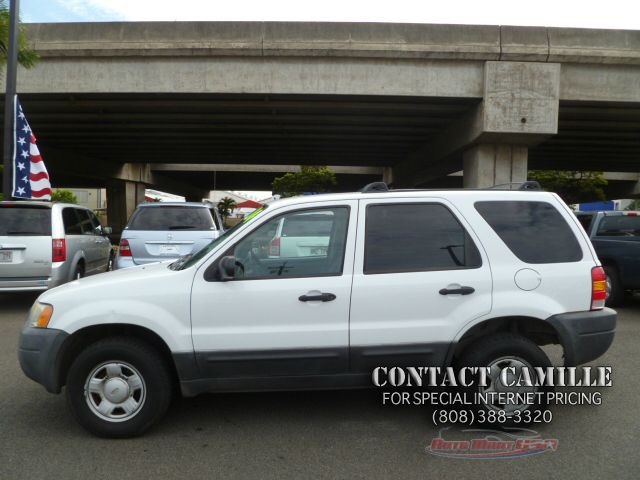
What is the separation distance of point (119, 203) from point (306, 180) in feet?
44.5

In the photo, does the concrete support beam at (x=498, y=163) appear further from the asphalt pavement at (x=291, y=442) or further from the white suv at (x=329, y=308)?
the white suv at (x=329, y=308)

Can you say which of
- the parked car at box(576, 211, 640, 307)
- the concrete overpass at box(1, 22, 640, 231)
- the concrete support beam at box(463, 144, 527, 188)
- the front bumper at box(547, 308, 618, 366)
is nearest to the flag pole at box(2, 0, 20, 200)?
the concrete overpass at box(1, 22, 640, 231)

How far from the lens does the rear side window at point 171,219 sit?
28.0 feet

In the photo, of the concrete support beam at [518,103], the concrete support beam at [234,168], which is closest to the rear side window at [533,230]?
the concrete support beam at [518,103]

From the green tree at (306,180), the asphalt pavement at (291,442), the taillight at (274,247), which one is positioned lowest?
the asphalt pavement at (291,442)

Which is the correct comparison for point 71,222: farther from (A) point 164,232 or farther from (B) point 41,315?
(B) point 41,315

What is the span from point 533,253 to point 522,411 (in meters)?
1.15

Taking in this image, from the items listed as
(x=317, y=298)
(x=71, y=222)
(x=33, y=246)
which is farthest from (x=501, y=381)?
(x=71, y=222)

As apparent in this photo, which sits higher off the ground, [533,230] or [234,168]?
[234,168]

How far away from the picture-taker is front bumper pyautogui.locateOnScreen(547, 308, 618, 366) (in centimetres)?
376

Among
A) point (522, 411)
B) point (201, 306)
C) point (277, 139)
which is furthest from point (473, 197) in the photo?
point (277, 139)

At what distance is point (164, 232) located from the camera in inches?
330

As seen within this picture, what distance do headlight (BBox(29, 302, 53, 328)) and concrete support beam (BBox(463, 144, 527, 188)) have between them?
1528 cm

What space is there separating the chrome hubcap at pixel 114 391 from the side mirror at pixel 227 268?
89 centimetres
